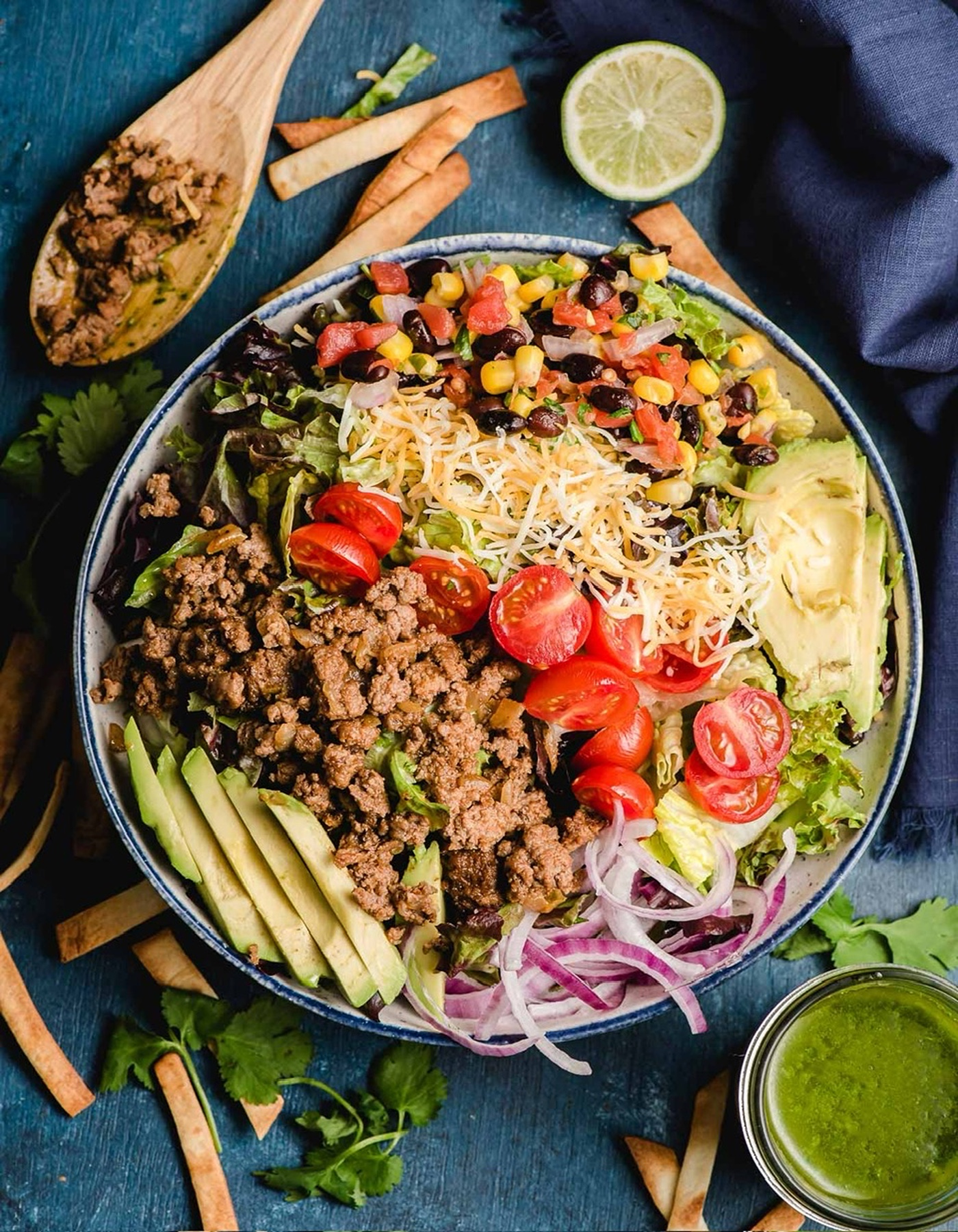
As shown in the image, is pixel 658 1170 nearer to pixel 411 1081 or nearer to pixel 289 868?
pixel 411 1081

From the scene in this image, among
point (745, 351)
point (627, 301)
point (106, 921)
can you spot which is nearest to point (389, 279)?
point (627, 301)

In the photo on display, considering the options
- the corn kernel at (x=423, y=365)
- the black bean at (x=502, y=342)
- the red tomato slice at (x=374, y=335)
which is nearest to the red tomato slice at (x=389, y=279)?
the red tomato slice at (x=374, y=335)

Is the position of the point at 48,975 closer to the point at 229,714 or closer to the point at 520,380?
the point at 229,714

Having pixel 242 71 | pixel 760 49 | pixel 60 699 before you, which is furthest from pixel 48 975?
pixel 760 49

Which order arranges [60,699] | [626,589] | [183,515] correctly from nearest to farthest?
[626,589]
[183,515]
[60,699]

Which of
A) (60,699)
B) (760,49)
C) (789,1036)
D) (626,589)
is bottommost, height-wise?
(789,1036)

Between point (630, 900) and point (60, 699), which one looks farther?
point (60, 699)
